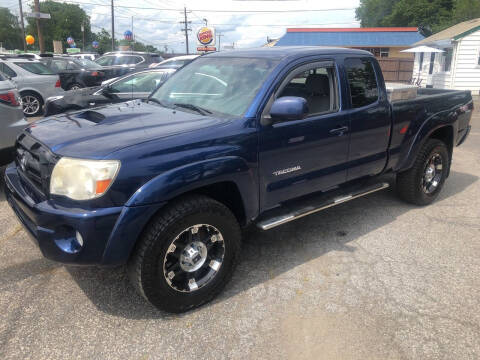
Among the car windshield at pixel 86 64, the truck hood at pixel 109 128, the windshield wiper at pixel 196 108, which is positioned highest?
the car windshield at pixel 86 64

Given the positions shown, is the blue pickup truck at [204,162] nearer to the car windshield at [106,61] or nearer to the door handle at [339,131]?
the door handle at [339,131]

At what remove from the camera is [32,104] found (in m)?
11.3

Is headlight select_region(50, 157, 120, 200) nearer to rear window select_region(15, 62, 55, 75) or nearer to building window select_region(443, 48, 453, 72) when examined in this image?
rear window select_region(15, 62, 55, 75)

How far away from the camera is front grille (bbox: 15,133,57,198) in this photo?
259 cm

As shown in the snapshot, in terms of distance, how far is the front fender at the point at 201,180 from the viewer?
2.47 meters

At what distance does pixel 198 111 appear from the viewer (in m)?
3.27

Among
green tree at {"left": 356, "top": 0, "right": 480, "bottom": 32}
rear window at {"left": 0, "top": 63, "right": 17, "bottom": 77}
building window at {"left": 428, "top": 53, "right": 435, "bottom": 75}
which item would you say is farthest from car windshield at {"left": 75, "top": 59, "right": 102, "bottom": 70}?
green tree at {"left": 356, "top": 0, "right": 480, "bottom": 32}

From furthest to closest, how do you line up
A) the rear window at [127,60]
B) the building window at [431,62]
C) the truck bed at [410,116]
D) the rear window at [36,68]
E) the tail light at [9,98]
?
the building window at [431,62] → the rear window at [127,60] → the rear window at [36,68] → the tail light at [9,98] → the truck bed at [410,116]

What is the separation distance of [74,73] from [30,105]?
2.29 metres

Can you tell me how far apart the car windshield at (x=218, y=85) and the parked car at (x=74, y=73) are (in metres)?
10.2

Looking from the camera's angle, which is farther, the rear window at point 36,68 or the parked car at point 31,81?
the rear window at point 36,68

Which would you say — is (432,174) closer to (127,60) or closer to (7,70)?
(7,70)

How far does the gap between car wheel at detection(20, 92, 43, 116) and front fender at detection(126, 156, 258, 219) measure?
10228 millimetres

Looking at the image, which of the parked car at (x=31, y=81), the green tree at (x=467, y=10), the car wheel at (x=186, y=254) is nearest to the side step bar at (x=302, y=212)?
the car wheel at (x=186, y=254)
